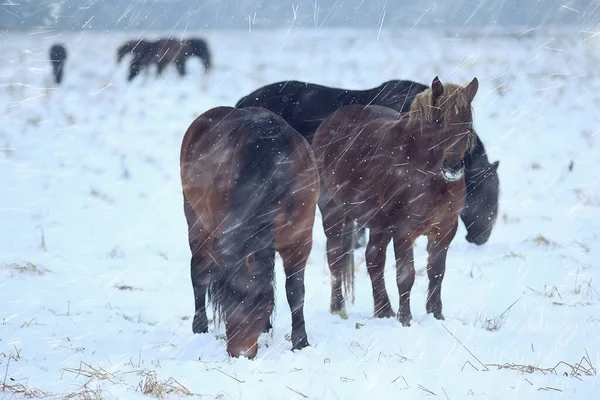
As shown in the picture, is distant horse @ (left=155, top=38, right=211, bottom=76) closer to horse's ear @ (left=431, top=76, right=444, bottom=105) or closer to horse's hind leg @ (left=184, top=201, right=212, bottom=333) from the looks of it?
horse's hind leg @ (left=184, top=201, right=212, bottom=333)

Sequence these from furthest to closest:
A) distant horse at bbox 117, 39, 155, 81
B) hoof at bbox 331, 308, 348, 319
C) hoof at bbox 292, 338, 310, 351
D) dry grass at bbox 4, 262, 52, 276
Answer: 1. distant horse at bbox 117, 39, 155, 81
2. dry grass at bbox 4, 262, 52, 276
3. hoof at bbox 331, 308, 348, 319
4. hoof at bbox 292, 338, 310, 351

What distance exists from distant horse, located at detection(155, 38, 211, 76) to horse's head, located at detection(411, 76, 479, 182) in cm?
1589

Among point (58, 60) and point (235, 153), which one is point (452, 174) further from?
point (58, 60)

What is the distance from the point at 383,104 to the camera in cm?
717

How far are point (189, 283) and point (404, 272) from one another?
7.57 feet

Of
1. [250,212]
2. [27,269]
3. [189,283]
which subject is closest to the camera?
[250,212]

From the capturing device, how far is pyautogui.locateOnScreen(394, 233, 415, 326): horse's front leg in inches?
193

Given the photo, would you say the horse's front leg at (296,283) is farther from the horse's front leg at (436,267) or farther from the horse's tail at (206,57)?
the horse's tail at (206,57)

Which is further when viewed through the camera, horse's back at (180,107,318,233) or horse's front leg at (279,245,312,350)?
horse's front leg at (279,245,312,350)

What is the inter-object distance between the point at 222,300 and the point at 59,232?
184 inches

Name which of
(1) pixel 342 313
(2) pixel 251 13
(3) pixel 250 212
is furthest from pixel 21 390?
(2) pixel 251 13

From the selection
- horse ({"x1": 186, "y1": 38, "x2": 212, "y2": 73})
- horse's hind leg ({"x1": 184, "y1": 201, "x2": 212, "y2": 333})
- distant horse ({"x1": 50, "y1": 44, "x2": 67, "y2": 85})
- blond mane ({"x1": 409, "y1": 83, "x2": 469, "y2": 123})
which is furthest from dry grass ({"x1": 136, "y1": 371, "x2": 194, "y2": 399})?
horse ({"x1": 186, "y1": 38, "x2": 212, "y2": 73})

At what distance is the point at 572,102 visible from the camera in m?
17.1

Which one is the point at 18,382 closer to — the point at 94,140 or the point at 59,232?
the point at 59,232
